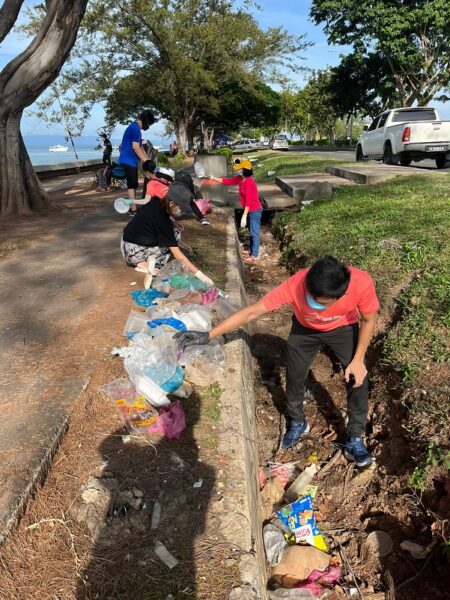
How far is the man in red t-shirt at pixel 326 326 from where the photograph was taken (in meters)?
2.77

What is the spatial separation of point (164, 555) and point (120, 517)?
33 centimetres

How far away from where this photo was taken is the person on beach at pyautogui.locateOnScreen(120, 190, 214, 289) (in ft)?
15.0

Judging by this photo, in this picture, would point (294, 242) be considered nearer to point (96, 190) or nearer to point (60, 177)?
point (96, 190)

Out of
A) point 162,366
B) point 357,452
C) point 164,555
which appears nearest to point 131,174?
point 162,366

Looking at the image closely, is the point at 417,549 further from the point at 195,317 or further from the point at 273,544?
the point at 195,317

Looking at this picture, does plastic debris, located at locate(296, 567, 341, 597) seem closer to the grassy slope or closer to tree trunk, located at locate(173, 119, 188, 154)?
the grassy slope

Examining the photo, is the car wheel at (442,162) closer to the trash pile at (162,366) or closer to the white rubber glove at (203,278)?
the white rubber glove at (203,278)

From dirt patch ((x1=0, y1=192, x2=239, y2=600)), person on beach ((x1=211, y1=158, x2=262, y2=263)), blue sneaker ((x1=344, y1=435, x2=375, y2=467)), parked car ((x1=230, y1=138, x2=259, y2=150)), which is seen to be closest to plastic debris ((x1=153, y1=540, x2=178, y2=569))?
dirt patch ((x1=0, y1=192, x2=239, y2=600))

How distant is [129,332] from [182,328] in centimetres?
48

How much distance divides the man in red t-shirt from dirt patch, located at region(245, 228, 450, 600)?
0.17 m

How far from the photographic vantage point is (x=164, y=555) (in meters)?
2.16

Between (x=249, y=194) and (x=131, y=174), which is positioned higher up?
(x=131, y=174)

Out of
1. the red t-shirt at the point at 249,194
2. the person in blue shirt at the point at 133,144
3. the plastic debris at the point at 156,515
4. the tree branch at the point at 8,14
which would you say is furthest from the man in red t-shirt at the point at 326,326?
the tree branch at the point at 8,14

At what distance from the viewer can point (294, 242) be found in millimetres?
7730
